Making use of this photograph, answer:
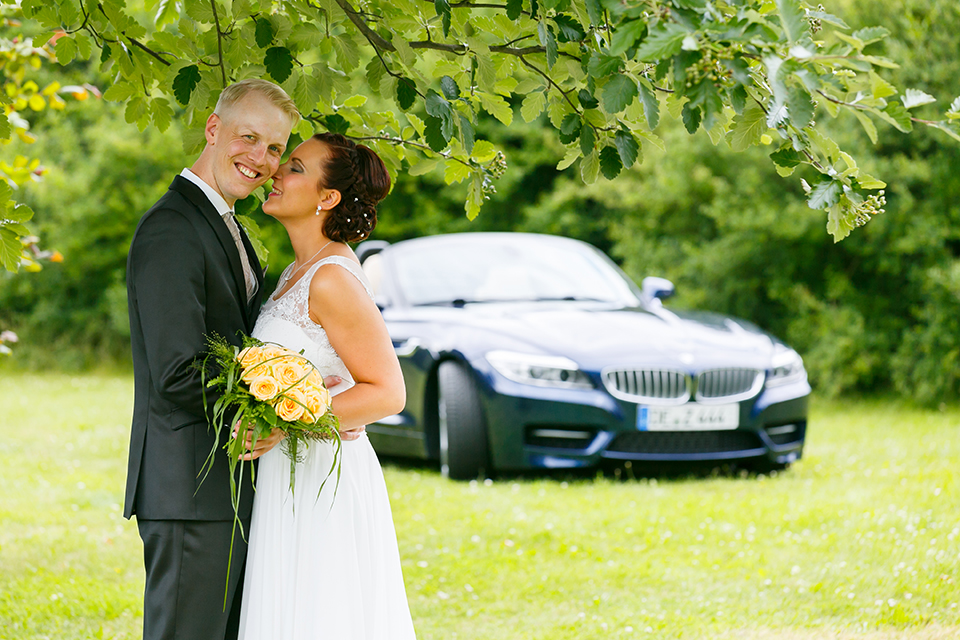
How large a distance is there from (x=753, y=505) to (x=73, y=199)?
14072 mm

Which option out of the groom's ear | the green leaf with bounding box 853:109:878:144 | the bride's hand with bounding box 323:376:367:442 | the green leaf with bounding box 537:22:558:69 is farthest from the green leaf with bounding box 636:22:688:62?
the groom's ear

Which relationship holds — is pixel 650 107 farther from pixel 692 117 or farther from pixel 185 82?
pixel 185 82

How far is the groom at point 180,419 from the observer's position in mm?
2652

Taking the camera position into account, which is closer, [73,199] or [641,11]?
[641,11]

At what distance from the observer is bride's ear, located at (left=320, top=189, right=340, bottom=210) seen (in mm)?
3188

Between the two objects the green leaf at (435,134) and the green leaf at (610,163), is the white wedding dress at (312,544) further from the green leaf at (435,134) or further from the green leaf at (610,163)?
the green leaf at (610,163)

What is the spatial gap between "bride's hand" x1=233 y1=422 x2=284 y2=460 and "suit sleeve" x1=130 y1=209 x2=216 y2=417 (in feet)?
0.45

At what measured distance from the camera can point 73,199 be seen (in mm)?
16750

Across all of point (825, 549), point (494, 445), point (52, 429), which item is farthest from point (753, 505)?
point (52, 429)

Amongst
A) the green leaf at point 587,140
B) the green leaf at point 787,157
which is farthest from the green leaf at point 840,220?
the green leaf at point 587,140

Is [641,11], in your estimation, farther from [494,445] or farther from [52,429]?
[52,429]

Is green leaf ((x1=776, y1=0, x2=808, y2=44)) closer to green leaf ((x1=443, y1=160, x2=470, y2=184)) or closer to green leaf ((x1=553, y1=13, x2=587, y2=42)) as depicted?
green leaf ((x1=553, y1=13, x2=587, y2=42))

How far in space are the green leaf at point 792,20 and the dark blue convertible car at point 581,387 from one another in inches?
190

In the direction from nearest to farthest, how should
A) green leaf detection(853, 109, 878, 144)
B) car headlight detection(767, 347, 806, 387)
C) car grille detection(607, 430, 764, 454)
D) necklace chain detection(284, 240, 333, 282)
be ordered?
green leaf detection(853, 109, 878, 144)
necklace chain detection(284, 240, 333, 282)
car grille detection(607, 430, 764, 454)
car headlight detection(767, 347, 806, 387)
